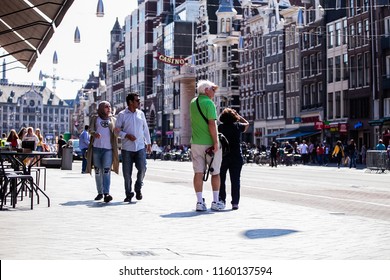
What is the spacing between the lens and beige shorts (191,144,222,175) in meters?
12.2

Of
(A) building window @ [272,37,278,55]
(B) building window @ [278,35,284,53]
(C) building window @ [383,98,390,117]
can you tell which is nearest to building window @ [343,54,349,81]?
(C) building window @ [383,98,390,117]

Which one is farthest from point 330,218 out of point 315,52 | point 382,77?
point 315,52

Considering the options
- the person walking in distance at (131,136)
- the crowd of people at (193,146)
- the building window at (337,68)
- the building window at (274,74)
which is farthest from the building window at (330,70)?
the person walking in distance at (131,136)

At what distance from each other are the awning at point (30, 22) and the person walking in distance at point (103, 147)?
2138mm

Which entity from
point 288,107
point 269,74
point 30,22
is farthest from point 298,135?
point 30,22

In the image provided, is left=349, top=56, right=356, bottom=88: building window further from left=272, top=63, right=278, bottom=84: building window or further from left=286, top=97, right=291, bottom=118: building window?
left=272, top=63, right=278, bottom=84: building window

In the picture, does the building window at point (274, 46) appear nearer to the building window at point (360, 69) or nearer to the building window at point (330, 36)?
the building window at point (330, 36)

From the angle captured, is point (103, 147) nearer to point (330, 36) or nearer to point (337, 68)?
point (337, 68)

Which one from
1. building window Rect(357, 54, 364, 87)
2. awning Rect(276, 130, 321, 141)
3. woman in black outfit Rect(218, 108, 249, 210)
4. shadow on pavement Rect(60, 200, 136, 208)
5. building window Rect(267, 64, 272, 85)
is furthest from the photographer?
building window Rect(267, 64, 272, 85)

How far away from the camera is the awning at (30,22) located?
16.2m

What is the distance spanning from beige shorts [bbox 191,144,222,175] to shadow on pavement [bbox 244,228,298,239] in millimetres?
2856

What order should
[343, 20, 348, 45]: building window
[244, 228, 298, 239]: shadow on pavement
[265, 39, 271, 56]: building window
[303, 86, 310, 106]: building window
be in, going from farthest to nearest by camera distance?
[265, 39, 271, 56]: building window, [303, 86, 310, 106]: building window, [343, 20, 348, 45]: building window, [244, 228, 298, 239]: shadow on pavement

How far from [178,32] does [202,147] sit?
10518 cm

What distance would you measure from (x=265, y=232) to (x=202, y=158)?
3.27 m
